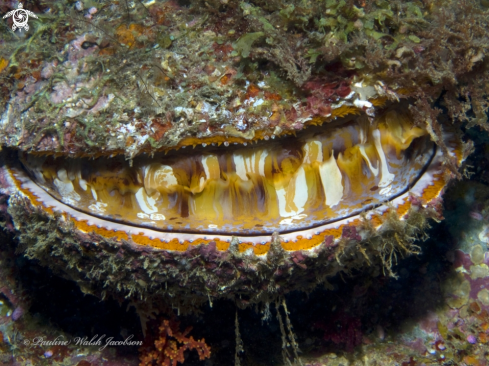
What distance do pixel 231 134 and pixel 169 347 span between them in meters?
2.81

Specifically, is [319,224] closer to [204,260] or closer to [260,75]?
[204,260]

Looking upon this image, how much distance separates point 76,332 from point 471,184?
5122 mm

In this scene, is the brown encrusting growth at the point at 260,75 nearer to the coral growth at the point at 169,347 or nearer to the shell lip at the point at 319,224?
the shell lip at the point at 319,224

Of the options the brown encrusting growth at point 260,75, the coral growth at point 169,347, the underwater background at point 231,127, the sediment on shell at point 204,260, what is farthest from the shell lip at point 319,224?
→ the coral growth at point 169,347

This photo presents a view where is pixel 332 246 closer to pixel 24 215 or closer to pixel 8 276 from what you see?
pixel 24 215

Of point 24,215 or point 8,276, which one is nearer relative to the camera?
point 24,215

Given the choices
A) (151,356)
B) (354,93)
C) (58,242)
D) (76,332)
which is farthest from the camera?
(76,332)

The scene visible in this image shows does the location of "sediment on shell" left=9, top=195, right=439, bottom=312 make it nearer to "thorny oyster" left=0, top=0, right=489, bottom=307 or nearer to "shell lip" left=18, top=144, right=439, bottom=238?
"thorny oyster" left=0, top=0, right=489, bottom=307

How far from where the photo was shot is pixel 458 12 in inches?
95.1

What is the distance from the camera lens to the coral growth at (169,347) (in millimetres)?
3902

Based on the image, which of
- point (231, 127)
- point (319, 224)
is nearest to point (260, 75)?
point (231, 127)

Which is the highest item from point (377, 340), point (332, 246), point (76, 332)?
point (332, 246)

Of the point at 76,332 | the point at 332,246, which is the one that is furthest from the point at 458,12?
the point at 76,332

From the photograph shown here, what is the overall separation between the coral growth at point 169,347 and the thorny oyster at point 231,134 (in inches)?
41.3
